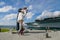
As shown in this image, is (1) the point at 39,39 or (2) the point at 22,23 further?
(2) the point at 22,23

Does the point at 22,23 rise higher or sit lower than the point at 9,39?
higher

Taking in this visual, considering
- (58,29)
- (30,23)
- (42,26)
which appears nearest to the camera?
(30,23)

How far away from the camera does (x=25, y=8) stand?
31.6 ft

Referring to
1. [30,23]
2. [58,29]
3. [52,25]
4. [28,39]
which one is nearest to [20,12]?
[30,23]

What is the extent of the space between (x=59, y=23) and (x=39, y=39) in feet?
14.6

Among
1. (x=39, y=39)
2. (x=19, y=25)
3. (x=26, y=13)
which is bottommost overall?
(x=39, y=39)

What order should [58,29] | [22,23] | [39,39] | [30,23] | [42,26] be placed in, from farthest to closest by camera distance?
[58,29] → [42,26] → [30,23] → [22,23] → [39,39]

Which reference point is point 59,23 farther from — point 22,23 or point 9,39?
point 9,39

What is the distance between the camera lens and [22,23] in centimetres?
906

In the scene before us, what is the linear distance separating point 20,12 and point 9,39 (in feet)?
7.61

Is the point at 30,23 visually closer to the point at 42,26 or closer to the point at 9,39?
the point at 42,26

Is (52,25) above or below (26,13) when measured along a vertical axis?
below

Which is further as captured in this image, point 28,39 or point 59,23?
point 59,23

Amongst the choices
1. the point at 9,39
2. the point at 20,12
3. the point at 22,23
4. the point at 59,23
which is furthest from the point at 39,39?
the point at 59,23
